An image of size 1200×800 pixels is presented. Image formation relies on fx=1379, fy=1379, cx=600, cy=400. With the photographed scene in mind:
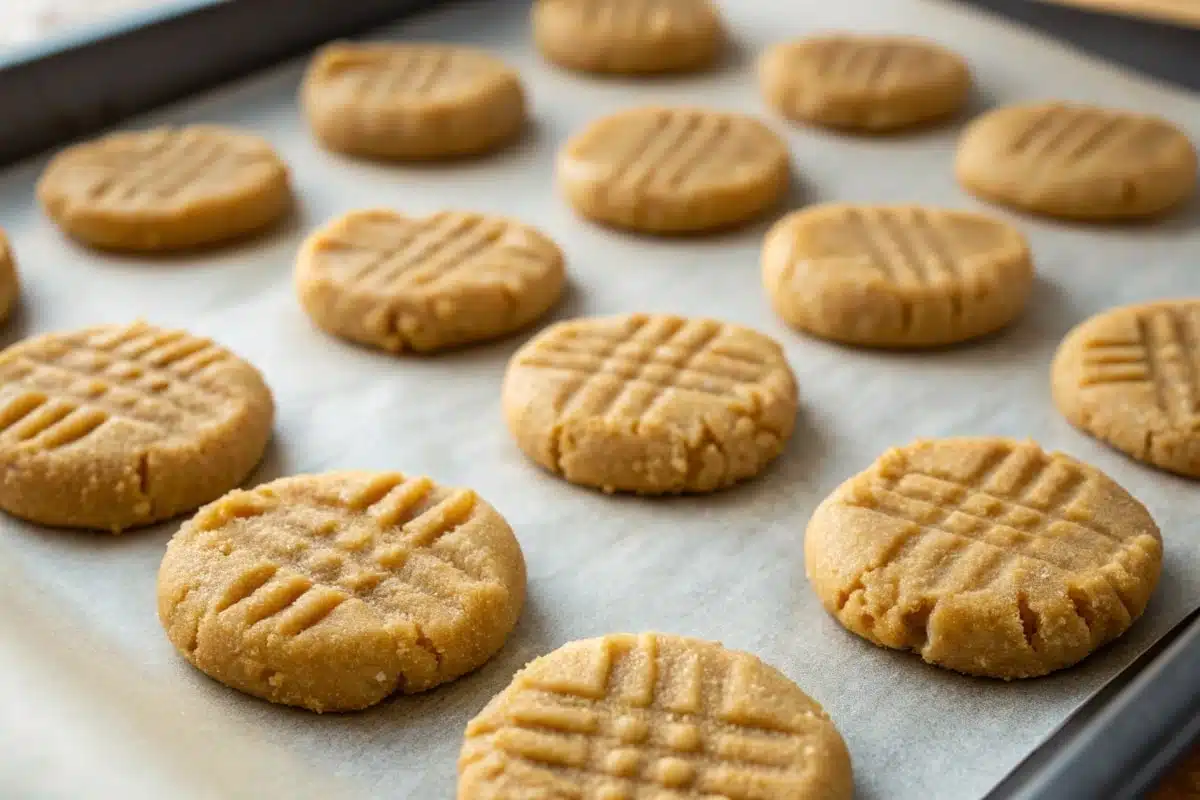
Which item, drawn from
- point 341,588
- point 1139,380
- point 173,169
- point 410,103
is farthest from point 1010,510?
point 173,169

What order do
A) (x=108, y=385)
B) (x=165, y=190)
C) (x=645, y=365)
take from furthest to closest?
(x=165, y=190) → (x=645, y=365) → (x=108, y=385)

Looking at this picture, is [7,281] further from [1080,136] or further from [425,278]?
[1080,136]

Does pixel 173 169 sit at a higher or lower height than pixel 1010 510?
higher

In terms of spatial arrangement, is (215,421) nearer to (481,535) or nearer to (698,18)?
(481,535)

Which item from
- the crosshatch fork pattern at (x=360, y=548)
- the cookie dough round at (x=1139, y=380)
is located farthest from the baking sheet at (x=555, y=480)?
the crosshatch fork pattern at (x=360, y=548)

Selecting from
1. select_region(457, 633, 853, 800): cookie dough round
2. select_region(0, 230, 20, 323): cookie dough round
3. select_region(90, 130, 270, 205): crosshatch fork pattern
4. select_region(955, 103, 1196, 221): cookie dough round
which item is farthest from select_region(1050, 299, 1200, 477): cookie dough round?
select_region(0, 230, 20, 323): cookie dough round

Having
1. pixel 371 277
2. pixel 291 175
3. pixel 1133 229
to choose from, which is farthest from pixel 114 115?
pixel 1133 229
